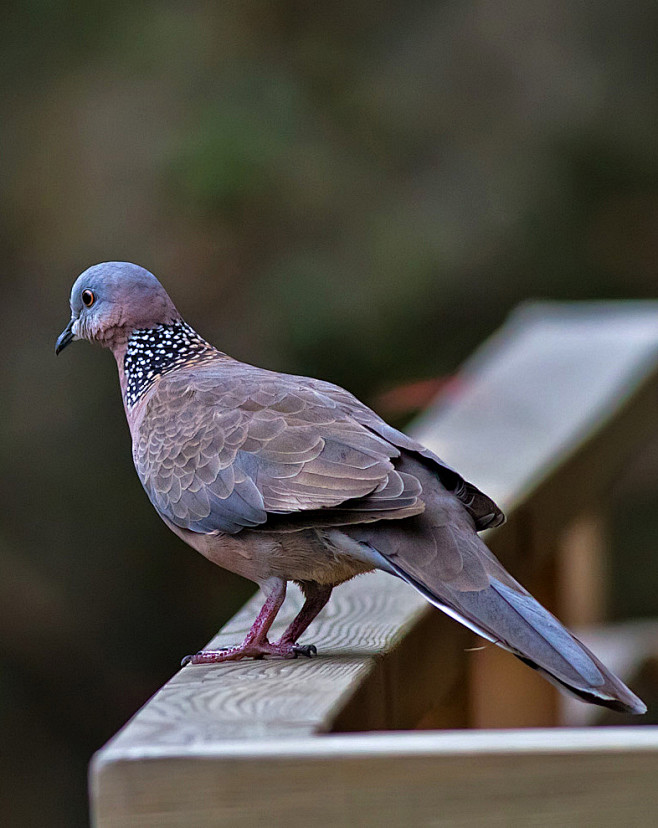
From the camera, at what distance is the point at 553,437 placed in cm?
327

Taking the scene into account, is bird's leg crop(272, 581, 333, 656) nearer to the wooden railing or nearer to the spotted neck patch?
the wooden railing

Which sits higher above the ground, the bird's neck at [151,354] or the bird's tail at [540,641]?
the bird's neck at [151,354]

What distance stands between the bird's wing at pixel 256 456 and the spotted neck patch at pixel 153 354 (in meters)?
0.12

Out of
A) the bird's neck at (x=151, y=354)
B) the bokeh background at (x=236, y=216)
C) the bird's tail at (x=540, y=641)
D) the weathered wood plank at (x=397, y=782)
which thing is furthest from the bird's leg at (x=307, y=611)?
the bokeh background at (x=236, y=216)

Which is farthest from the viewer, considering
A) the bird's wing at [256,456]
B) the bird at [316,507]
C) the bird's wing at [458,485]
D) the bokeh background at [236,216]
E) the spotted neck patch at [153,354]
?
the bokeh background at [236,216]

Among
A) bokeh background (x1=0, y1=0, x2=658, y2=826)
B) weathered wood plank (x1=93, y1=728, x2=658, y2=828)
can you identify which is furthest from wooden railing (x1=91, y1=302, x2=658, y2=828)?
bokeh background (x1=0, y1=0, x2=658, y2=826)

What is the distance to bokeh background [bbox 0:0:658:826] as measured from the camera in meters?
7.13

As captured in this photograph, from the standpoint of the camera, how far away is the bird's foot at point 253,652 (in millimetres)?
1968

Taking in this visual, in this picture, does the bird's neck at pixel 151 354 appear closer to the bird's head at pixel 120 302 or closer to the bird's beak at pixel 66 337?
the bird's head at pixel 120 302

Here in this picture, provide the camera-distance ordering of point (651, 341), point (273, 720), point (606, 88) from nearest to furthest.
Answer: point (273, 720), point (651, 341), point (606, 88)

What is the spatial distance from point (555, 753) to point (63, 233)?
6368mm

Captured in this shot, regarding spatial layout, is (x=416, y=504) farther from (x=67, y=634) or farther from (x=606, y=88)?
(x=606, y=88)

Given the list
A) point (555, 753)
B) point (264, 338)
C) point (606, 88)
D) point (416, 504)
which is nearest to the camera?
point (555, 753)

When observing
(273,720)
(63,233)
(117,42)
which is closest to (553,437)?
(273,720)
